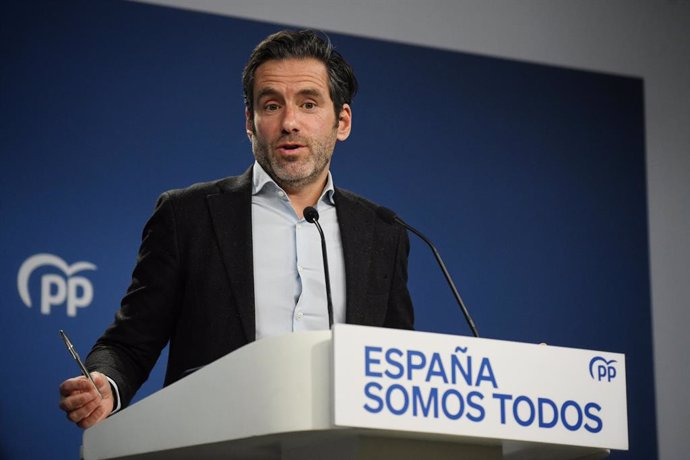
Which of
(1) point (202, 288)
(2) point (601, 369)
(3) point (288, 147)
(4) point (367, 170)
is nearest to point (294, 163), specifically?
(3) point (288, 147)

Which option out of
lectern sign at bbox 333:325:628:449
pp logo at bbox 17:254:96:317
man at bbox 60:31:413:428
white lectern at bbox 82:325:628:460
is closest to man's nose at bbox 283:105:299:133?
man at bbox 60:31:413:428

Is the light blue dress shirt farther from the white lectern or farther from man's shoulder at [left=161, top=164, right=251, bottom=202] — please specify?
the white lectern

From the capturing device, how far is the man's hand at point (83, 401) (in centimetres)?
176

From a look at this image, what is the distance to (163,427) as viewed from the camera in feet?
5.03

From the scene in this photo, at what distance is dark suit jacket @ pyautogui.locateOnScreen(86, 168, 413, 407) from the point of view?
81.4 inches

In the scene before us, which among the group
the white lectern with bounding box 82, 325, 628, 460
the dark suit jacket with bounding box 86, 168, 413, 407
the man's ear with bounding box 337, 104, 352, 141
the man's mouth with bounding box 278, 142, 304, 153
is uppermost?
the man's ear with bounding box 337, 104, 352, 141

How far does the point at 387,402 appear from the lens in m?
1.33

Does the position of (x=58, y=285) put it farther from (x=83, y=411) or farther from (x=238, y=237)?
(x=83, y=411)

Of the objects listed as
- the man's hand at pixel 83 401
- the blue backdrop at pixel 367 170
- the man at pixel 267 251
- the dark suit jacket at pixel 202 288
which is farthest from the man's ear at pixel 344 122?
the blue backdrop at pixel 367 170

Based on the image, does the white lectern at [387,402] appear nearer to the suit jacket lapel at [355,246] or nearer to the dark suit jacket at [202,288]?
the dark suit jacket at [202,288]

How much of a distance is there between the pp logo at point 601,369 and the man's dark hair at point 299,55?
1035mm

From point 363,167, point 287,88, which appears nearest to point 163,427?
point 287,88

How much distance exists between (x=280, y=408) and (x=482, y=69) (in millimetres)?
2881

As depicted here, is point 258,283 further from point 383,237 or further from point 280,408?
point 280,408
